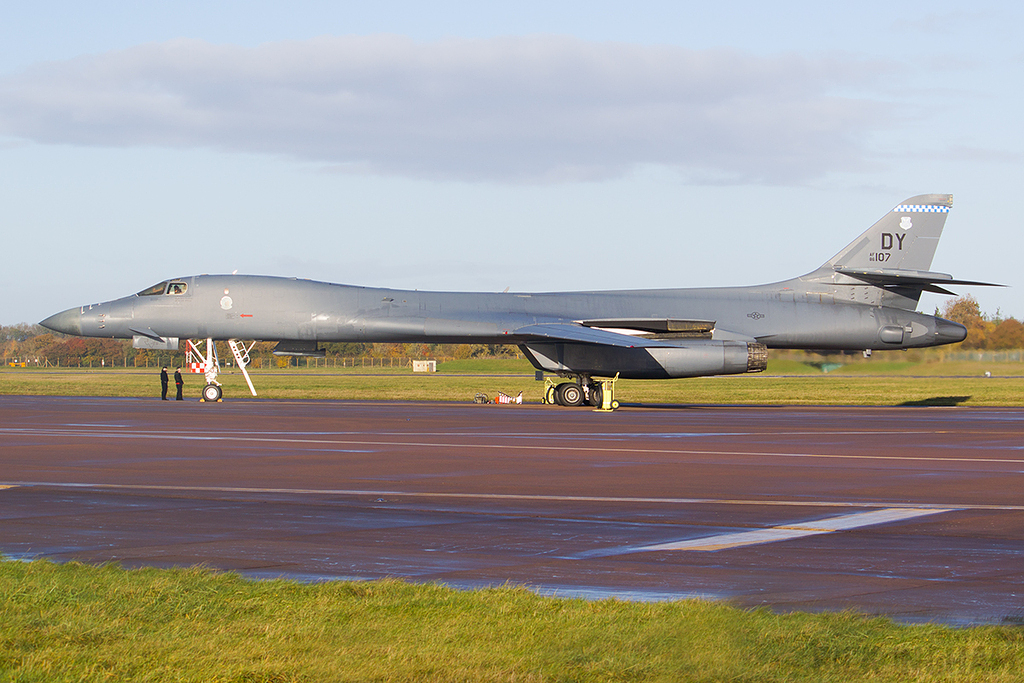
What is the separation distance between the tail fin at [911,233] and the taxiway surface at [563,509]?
14.1m

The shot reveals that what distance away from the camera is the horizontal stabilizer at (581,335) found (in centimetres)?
3020

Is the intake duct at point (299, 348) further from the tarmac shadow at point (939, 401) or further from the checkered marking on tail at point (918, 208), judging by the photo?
the tarmac shadow at point (939, 401)

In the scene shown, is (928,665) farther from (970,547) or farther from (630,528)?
(630,528)

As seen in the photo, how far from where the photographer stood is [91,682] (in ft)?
14.9

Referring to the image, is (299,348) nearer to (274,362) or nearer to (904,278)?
(904,278)

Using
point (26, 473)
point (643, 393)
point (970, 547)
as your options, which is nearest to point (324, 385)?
point (643, 393)

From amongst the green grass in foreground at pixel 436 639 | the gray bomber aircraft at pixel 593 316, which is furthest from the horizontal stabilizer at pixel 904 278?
the green grass in foreground at pixel 436 639

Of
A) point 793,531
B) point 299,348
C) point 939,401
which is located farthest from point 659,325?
point 793,531

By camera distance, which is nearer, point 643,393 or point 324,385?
point 643,393

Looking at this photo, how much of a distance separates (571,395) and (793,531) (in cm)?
2430

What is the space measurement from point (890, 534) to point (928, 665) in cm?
423

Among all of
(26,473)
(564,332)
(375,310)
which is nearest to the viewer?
Result: (26,473)

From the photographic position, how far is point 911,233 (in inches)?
1348

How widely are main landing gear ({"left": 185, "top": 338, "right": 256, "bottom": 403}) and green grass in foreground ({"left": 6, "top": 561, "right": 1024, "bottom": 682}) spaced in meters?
29.1
